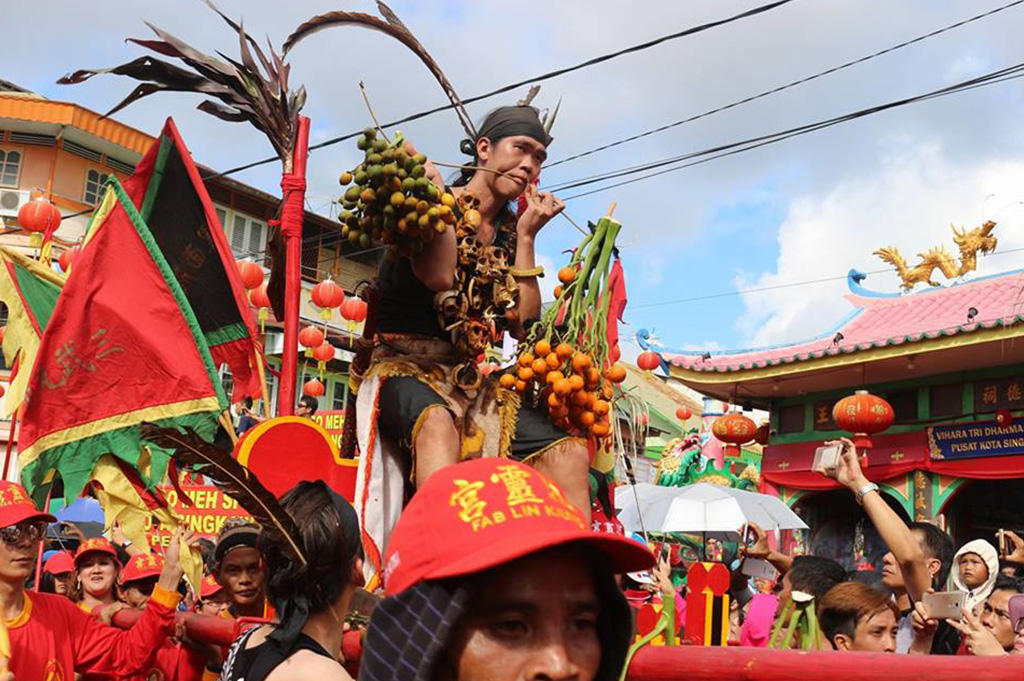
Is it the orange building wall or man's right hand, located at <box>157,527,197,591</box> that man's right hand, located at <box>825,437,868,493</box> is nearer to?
man's right hand, located at <box>157,527,197,591</box>

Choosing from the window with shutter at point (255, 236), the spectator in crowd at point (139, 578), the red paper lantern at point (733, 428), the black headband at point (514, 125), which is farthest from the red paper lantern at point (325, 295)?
the window with shutter at point (255, 236)

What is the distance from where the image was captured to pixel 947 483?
1425cm

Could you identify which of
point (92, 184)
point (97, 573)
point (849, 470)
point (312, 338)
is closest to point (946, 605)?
point (849, 470)

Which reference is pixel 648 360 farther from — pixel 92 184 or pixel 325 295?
pixel 92 184

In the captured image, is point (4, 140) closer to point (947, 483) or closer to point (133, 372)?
point (947, 483)

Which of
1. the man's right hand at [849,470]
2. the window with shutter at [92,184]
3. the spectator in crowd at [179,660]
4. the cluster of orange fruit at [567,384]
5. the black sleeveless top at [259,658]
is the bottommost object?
the spectator in crowd at [179,660]

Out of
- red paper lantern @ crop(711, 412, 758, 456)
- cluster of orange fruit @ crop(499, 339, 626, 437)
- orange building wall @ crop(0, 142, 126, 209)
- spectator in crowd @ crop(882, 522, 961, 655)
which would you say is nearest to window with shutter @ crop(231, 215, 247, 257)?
orange building wall @ crop(0, 142, 126, 209)

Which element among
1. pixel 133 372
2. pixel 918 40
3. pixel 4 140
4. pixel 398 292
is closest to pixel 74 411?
pixel 133 372

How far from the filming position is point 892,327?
14820 mm

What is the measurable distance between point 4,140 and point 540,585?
30173 mm

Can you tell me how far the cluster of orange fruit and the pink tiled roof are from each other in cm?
1008

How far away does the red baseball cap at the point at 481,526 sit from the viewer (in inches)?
58.7

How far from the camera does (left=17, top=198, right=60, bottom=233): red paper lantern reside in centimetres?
1606

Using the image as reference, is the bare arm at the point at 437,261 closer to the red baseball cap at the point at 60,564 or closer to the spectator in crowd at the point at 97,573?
the spectator in crowd at the point at 97,573
